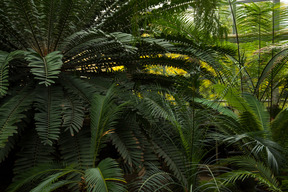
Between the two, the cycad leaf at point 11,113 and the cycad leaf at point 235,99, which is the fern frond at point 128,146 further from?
the cycad leaf at point 235,99

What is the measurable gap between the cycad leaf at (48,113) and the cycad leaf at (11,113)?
0.29 ft

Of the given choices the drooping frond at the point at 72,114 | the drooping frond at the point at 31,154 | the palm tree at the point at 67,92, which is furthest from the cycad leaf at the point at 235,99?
the drooping frond at the point at 31,154

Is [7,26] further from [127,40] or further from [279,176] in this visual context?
[279,176]

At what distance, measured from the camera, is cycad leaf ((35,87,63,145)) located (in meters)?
1.74

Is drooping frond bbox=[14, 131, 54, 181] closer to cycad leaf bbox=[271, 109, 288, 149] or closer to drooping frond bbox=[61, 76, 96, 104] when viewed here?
drooping frond bbox=[61, 76, 96, 104]

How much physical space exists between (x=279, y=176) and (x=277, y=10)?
2567 mm

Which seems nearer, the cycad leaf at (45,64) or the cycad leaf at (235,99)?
the cycad leaf at (45,64)

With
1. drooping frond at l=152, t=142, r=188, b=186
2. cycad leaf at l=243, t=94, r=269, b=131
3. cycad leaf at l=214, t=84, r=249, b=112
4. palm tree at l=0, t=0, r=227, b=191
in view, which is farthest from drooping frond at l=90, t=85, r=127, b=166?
cycad leaf at l=243, t=94, r=269, b=131

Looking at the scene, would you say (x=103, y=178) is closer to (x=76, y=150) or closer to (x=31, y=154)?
(x=76, y=150)

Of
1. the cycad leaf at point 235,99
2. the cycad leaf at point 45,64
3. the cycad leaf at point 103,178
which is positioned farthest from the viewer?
the cycad leaf at point 235,99

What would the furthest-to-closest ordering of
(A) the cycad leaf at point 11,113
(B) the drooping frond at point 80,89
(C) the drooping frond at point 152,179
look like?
(B) the drooping frond at point 80,89 → (C) the drooping frond at point 152,179 → (A) the cycad leaf at point 11,113

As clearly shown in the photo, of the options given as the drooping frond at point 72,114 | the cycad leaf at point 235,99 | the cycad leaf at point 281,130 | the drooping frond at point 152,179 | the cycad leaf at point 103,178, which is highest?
the drooping frond at point 72,114

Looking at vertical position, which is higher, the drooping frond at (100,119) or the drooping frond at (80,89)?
the drooping frond at (80,89)

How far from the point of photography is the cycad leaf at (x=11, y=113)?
5.35 ft
